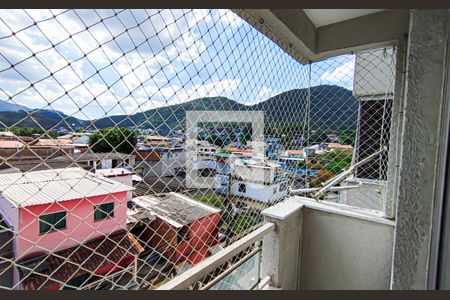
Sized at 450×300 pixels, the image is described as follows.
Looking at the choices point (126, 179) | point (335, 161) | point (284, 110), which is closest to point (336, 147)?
point (335, 161)

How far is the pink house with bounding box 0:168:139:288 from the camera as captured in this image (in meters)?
0.64

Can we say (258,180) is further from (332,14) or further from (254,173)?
(332,14)

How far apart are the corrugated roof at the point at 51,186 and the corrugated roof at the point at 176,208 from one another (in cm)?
24

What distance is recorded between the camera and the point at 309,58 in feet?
5.58

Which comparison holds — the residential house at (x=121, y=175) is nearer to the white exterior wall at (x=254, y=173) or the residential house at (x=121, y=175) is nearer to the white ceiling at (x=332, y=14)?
the white exterior wall at (x=254, y=173)

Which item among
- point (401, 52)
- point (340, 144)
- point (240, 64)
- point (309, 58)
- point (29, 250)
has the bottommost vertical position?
point (29, 250)

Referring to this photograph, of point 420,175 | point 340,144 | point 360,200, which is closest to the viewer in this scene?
point 420,175

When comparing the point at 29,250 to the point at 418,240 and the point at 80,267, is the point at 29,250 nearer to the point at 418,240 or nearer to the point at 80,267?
the point at 80,267

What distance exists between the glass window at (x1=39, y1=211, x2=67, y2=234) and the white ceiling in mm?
1740

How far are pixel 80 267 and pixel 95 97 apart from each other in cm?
65

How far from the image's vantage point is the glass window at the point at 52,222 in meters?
0.71

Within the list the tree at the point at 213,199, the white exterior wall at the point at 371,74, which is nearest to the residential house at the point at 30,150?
the tree at the point at 213,199

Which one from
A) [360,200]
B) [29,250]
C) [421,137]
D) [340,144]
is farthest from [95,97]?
[360,200]

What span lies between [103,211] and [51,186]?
0.20m
